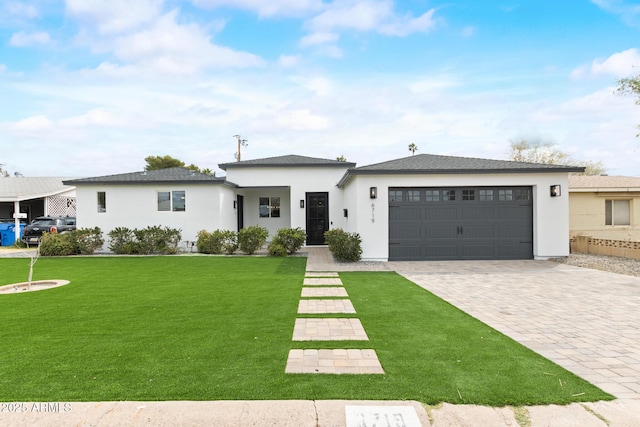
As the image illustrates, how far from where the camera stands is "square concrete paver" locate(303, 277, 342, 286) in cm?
816

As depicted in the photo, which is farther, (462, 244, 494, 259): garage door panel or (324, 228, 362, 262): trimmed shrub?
(462, 244, 494, 259): garage door panel

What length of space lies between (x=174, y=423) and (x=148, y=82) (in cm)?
1470

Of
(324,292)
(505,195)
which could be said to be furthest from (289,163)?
(324,292)

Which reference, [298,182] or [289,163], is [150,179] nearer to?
[289,163]

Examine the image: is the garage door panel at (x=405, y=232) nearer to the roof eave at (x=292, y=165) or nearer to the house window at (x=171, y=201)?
the roof eave at (x=292, y=165)

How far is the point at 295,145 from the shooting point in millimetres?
28188

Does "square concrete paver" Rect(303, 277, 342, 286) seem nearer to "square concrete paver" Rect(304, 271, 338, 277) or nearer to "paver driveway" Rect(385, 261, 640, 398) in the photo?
"square concrete paver" Rect(304, 271, 338, 277)

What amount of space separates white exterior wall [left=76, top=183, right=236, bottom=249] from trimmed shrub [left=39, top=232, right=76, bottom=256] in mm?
1151

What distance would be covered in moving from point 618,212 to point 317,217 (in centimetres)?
1313

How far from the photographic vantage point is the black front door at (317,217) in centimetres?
1698

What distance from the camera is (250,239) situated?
13.8 meters

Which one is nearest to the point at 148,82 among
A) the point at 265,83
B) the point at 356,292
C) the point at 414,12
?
the point at 265,83

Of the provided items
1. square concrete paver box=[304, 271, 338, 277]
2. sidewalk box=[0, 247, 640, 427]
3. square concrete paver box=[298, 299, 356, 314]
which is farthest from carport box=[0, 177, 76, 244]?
sidewalk box=[0, 247, 640, 427]

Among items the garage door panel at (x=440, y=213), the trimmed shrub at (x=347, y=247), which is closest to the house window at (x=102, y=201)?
the trimmed shrub at (x=347, y=247)
